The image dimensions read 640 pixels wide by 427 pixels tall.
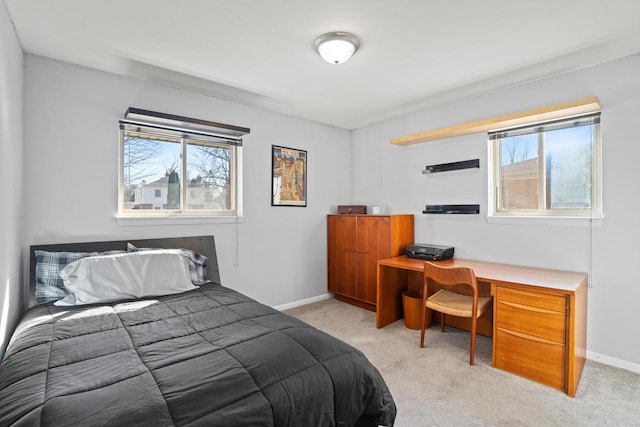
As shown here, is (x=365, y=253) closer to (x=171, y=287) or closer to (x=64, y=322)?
(x=171, y=287)

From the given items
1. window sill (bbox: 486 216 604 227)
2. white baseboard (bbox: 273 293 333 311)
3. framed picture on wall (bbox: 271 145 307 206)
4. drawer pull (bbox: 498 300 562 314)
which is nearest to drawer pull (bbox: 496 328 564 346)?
drawer pull (bbox: 498 300 562 314)

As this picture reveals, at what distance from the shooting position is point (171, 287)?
2.54 m

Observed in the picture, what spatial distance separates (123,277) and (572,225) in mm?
3764

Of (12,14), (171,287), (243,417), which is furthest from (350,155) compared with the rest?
(243,417)

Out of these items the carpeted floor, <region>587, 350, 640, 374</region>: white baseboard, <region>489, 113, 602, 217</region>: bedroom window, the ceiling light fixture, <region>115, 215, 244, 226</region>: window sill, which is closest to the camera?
the carpeted floor

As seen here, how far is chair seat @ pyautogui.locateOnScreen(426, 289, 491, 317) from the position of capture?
274cm

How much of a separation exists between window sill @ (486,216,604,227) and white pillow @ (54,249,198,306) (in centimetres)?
302

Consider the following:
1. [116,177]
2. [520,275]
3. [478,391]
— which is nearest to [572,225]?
[520,275]

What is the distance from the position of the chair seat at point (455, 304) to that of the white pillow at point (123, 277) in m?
2.16

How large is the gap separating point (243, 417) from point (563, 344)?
7.56 ft

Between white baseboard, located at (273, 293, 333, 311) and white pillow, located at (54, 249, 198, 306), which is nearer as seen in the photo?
white pillow, located at (54, 249, 198, 306)

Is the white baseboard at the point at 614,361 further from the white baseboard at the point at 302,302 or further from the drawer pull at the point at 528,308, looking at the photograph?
the white baseboard at the point at 302,302

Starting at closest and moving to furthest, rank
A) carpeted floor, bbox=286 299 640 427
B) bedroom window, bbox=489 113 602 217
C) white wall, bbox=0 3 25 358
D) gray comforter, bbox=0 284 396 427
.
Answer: gray comforter, bbox=0 284 396 427
white wall, bbox=0 3 25 358
carpeted floor, bbox=286 299 640 427
bedroom window, bbox=489 113 602 217

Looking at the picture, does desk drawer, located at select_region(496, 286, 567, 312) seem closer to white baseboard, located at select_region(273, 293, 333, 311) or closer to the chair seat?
the chair seat
